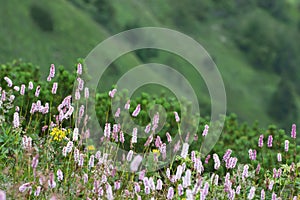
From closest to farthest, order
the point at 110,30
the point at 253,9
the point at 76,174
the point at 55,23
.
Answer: the point at 76,174, the point at 55,23, the point at 110,30, the point at 253,9

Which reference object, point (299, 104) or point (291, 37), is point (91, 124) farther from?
point (291, 37)

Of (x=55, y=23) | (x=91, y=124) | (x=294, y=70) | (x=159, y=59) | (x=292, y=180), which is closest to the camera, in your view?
(x=292, y=180)

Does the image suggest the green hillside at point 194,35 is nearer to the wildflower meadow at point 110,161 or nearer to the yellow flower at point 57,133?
the wildflower meadow at point 110,161

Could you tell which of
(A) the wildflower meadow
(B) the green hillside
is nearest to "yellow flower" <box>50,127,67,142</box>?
(A) the wildflower meadow

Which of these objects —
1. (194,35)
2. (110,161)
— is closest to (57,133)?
(110,161)

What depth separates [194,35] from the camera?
149 meters

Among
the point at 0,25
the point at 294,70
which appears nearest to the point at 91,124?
the point at 0,25

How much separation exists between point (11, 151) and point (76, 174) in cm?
112

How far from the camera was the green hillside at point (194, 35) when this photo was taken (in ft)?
278

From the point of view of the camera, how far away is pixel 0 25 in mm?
81188

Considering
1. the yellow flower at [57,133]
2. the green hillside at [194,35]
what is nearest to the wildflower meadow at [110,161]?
the yellow flower at [57,133]

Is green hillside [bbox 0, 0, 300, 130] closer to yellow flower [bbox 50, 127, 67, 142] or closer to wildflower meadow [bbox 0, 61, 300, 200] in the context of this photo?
wildflower meadow [bbox 0, 61, 300, 200]

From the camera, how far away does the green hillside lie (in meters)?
84.6

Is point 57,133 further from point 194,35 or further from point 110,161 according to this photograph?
point 194,35
